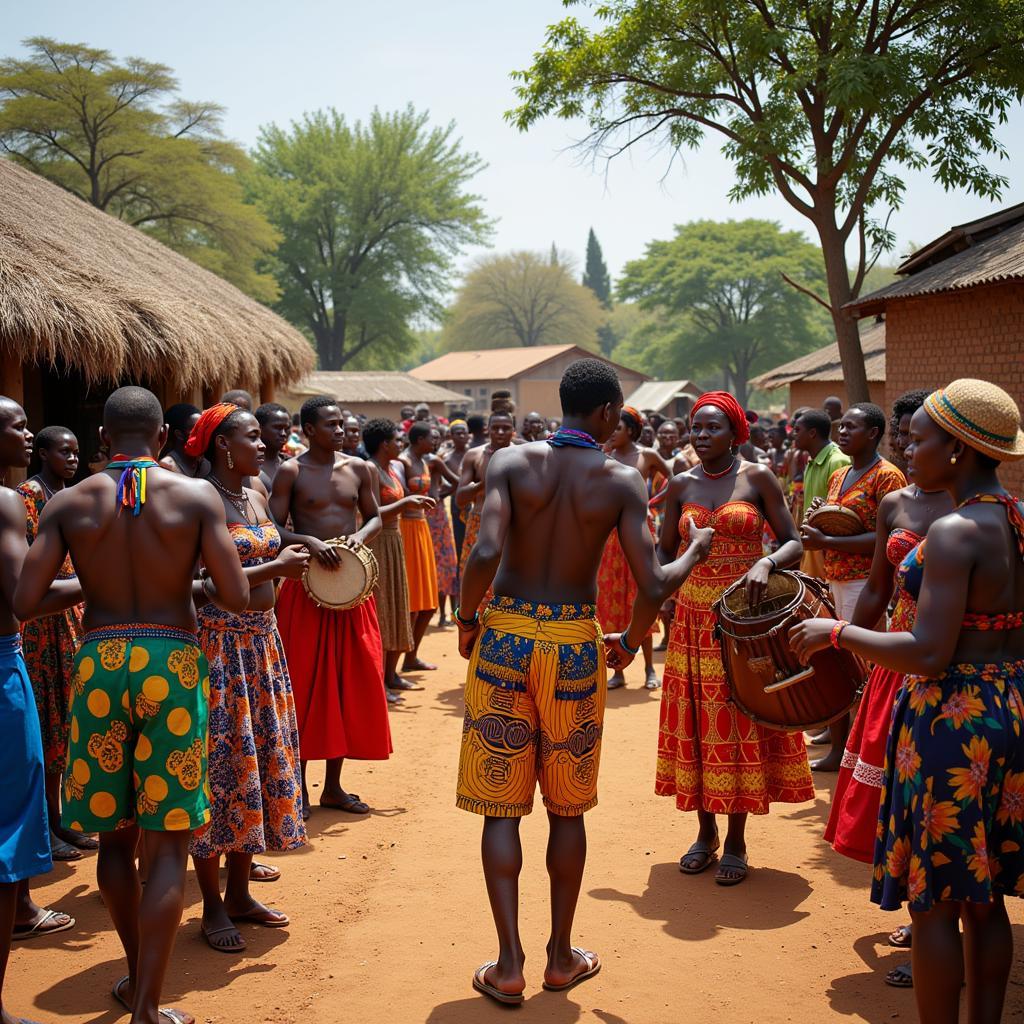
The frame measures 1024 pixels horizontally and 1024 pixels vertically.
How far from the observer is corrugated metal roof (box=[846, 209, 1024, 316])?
1067 centimetres

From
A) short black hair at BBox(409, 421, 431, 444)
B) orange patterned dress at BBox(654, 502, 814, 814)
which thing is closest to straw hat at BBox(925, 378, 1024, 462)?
orange patterned dress at BBox(654, 502, 814, 814)

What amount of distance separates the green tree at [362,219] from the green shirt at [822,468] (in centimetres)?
Answer: 4495

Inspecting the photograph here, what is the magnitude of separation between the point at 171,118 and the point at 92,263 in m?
28.8

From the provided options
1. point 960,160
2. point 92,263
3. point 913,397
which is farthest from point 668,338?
point 913,397

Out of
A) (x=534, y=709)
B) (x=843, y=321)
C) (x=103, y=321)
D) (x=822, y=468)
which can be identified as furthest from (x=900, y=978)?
(x=843, y=321)

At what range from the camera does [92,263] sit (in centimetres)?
1081

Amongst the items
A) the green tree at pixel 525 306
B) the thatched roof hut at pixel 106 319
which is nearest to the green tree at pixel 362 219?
the green tree at pixel 525 306

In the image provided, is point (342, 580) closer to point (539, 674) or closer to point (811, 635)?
point (539, 674)

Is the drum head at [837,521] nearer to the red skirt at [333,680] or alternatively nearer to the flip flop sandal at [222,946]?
the red skirt at [333,680]

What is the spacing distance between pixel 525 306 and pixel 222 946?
76519 mm

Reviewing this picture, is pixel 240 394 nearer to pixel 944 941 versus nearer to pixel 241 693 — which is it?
pixel 241 693

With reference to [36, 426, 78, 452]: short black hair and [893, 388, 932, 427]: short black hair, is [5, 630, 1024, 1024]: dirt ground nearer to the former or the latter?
[36, 426, 78, 452]: short black hair

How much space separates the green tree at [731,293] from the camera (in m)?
56.8

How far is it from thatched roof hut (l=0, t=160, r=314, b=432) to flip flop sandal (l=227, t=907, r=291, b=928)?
5.86 meters
